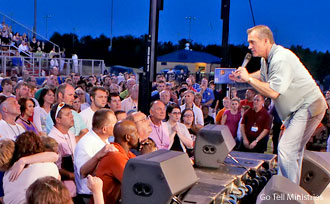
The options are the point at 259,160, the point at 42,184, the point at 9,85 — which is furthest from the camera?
the point at 9,85

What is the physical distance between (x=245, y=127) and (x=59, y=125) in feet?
11.5

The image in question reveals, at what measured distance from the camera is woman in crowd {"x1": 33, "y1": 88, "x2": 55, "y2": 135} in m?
5.52

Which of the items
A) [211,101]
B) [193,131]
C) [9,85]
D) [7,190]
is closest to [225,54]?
[211,101]

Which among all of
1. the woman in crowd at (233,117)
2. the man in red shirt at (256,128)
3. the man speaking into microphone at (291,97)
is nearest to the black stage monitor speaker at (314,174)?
the man speaking into microphone at (291,97)

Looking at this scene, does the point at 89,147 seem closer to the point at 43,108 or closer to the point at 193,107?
the point at 43,108

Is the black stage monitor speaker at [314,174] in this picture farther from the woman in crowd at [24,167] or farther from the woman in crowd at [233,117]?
the woman in crowd at [233,117]

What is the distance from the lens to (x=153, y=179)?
9.09 ft

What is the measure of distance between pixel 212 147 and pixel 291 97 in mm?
1102

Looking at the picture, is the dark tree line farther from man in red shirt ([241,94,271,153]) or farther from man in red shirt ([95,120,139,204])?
man in red shirt ([95,120,139,204])

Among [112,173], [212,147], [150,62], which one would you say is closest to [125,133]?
[112,173]

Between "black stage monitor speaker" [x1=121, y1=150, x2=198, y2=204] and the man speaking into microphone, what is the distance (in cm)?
100

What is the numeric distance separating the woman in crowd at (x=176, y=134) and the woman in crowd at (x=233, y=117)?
1911 millimetres

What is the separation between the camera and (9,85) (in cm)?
702

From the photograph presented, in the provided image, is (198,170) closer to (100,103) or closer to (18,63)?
(100,103)
